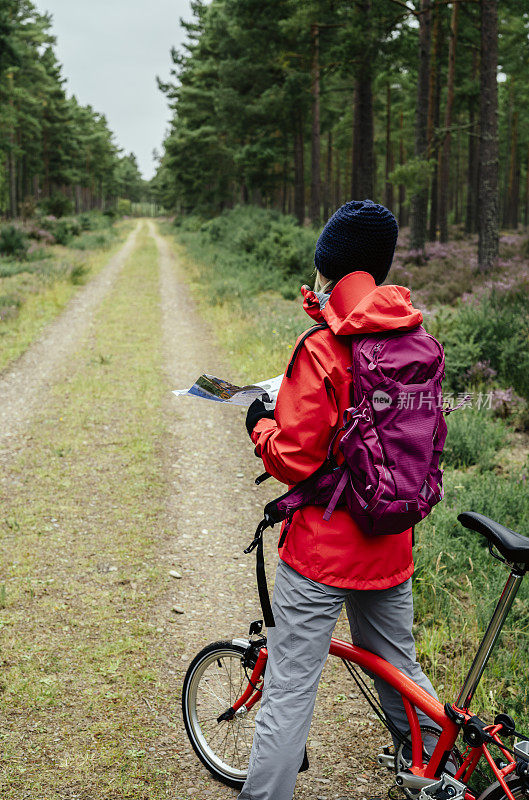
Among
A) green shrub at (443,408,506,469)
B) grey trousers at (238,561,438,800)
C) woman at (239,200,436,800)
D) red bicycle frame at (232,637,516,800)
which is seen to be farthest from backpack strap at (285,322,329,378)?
green shrub at (443,408,506,469)

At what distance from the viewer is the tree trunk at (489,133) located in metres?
13.6

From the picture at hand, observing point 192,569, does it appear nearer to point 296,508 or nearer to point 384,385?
point 296,508

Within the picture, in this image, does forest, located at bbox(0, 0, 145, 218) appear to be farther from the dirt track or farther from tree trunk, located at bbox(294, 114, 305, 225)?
the dirt track

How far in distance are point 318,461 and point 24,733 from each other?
91.7 inches

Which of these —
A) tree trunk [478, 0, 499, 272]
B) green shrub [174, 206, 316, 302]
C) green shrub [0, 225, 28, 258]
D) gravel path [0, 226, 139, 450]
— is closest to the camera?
gravel path [0, 226, 139, 450]

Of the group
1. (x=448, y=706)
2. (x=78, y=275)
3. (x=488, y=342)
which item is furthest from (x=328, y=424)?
(x=78, y=275)

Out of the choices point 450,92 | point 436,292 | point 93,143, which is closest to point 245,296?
point 436,292

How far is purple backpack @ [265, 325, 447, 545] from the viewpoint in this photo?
1.83m

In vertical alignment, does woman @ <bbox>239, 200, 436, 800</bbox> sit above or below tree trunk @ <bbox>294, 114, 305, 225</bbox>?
below

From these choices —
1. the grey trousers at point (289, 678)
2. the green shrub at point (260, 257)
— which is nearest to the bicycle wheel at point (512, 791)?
the grey trousers at point (289, 678)

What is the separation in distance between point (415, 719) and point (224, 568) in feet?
8.89

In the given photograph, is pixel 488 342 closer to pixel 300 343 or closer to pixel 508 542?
pixel 508 542

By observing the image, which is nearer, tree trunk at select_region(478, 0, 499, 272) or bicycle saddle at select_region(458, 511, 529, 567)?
bicycle saddle at select_region(458, 511, 529, 567)

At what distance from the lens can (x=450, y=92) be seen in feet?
77.3
